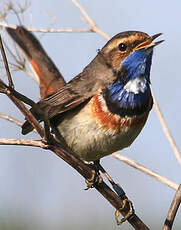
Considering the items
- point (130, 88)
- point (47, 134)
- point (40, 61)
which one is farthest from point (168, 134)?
point (40, 61)

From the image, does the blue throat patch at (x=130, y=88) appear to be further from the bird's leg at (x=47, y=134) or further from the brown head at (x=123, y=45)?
the bird's leg at (x=47, y=134)

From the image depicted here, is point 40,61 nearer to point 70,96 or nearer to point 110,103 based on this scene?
point 70,96

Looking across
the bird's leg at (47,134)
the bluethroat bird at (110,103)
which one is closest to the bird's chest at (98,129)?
the bluethroat bird at (110,103)

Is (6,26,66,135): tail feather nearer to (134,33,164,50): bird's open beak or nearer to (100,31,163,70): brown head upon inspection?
(100,31,163,70): brown head

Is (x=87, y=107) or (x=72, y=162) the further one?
(x=87, y=107)

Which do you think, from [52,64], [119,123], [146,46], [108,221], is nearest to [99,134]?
[119,123]

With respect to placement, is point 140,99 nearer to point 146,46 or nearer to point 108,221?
point 146,46

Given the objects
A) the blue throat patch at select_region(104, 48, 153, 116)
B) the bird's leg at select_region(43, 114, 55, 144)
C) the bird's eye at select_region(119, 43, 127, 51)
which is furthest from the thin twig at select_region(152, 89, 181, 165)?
the bird's leg at select_region(43, 114, 55, 144)

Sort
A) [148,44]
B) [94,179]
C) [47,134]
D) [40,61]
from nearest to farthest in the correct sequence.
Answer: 1. [47,134]
2. [94,179]
3. [148,44]
4. [40,61]
